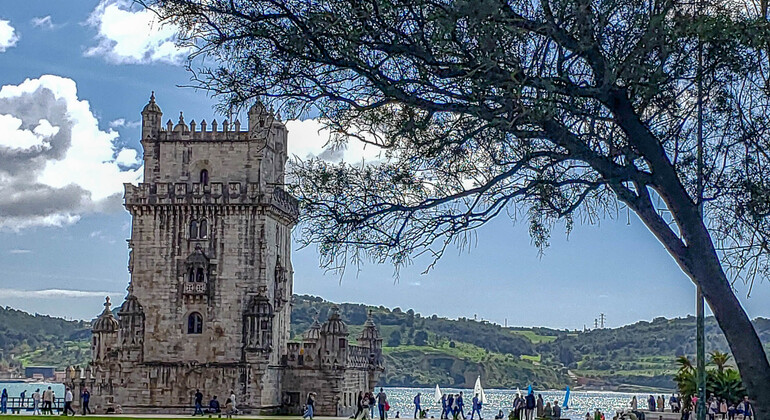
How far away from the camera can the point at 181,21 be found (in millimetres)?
15773

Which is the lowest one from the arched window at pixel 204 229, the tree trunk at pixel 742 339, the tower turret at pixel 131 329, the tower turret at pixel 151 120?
the tree trunk at pixel 742 339

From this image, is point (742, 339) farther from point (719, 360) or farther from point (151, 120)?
point (151, 120)

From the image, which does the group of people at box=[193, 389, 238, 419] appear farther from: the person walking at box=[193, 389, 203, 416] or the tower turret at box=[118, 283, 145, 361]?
the tower turret at box=[118, 283, 145, 361]

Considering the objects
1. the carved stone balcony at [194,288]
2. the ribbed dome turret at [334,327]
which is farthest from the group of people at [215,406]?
the ribbed dome turret at [334,327]

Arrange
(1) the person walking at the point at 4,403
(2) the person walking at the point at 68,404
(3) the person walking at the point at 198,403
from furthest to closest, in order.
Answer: (1) the person walking at the point at 4,403, (3) the person walking at the point at 198,403, (2) the person walking at the point at 68,404

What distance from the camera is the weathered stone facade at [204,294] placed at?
56.7 metres

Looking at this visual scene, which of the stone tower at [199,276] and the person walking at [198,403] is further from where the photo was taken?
the stone tower at [199,276]

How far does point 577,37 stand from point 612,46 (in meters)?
0.55

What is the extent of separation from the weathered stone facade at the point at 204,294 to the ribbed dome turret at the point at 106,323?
0.27 feet

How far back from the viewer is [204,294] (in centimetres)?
5731

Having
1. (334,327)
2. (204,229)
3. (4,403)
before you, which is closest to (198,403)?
(204,229)

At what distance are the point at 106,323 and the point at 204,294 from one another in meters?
6.70

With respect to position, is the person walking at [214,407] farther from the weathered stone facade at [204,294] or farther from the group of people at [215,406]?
the weathered stone facade at [204,294]

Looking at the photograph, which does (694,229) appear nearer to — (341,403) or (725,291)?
(725,291)
